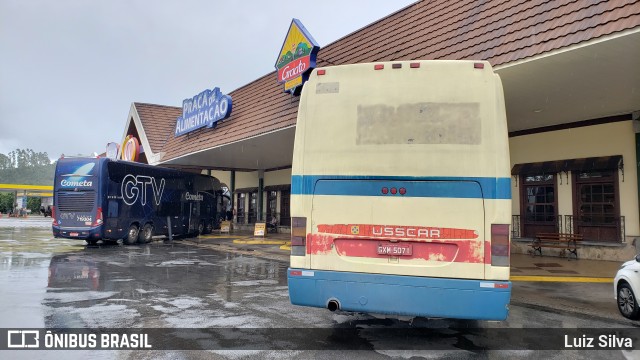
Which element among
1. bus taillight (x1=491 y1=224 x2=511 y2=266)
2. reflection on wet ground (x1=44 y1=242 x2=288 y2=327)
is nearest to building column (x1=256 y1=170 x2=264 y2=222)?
reflection on wet ground (x1=44 y1=242 x2=288 y2=327)

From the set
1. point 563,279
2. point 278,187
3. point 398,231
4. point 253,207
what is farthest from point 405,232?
point 253,207

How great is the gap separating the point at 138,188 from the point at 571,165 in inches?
696

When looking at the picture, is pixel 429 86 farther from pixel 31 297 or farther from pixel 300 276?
pixel 31 297

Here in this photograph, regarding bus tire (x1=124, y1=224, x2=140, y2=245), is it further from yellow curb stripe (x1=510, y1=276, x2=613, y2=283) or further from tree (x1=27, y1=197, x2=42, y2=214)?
tree (x1=27, y1=197, x2=42, y2=214)

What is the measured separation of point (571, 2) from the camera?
8.63 metres

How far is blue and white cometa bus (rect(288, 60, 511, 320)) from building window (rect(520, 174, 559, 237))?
11537mm

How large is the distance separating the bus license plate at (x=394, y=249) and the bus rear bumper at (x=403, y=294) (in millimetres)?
267

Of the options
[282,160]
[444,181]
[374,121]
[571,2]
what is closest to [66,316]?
[374,121]

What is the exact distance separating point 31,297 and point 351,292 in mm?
6351

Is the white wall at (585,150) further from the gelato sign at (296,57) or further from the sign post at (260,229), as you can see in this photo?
the sign post at (260,229)

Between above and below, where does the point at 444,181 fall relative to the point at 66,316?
above

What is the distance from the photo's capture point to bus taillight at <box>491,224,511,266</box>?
16.0 ft

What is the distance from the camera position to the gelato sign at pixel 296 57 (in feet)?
46.9

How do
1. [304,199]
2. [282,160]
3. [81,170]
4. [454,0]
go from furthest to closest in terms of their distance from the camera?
[282,160], [81,170], [454,0], [304,199]
